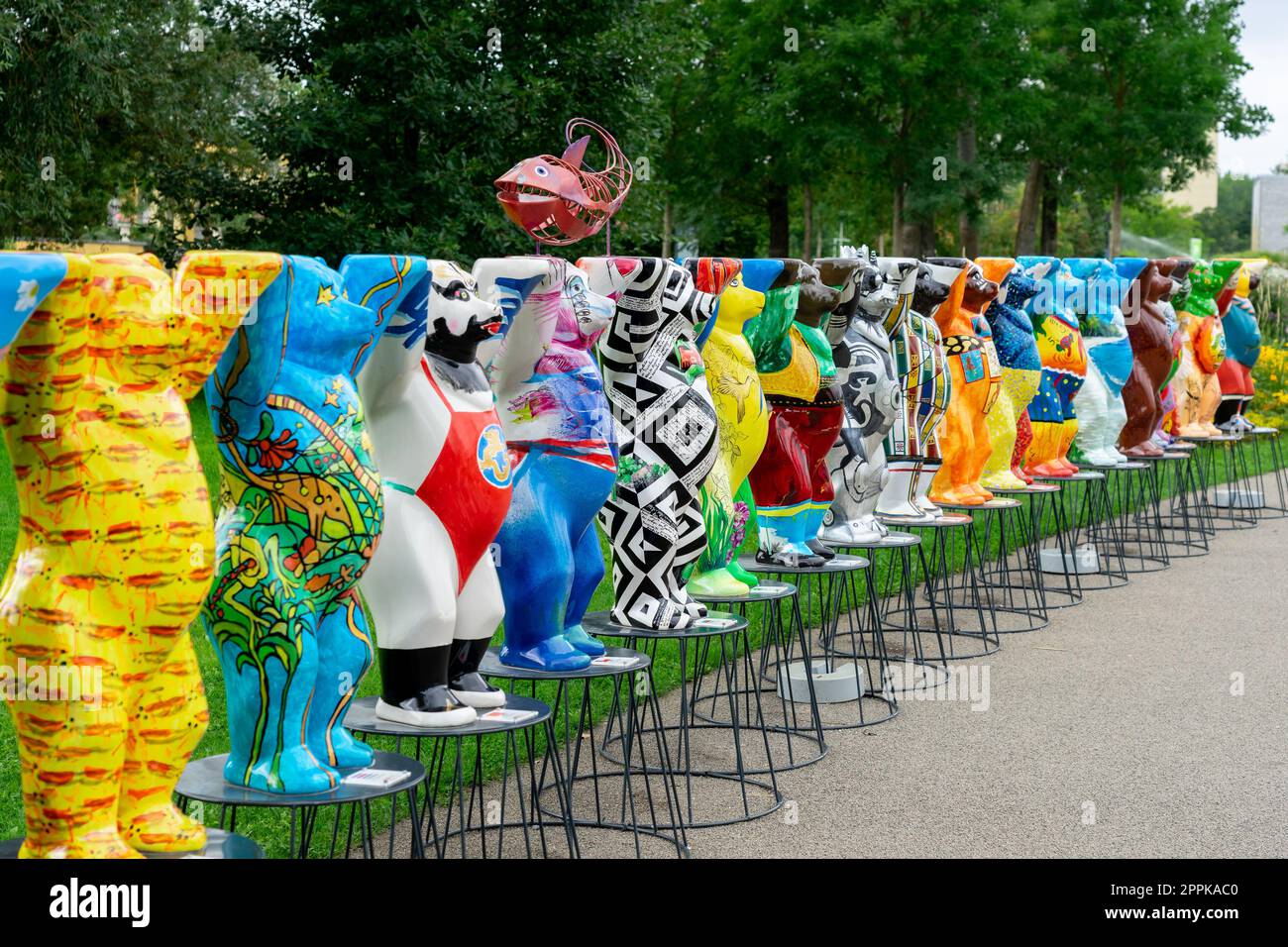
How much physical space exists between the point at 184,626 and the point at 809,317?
13.2ft

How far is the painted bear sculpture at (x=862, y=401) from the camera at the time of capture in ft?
22.4

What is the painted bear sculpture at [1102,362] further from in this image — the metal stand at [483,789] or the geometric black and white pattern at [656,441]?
the geometric black and white pattern at [656,441]

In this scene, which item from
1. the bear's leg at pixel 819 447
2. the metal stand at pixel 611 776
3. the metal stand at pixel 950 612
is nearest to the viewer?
the metal stand at pixel 611 776

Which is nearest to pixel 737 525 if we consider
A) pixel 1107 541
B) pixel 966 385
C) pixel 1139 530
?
pixel 966 385

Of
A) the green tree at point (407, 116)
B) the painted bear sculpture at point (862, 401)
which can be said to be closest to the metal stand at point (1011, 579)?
the painted bear sculpture at point (862, 401)

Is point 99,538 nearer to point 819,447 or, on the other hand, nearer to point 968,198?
point 819,447

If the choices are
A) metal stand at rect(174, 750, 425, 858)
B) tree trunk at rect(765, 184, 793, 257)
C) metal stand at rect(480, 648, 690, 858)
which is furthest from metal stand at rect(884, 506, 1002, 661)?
tree trunk at rect(765, 184, 793, 257)

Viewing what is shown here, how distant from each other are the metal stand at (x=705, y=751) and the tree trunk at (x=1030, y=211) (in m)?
20.4

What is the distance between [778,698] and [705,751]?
893 mm

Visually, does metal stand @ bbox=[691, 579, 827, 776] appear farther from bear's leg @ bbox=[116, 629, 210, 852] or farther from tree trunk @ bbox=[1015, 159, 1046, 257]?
tree trunk @ bbox=[1015, 159, 1046, 257]

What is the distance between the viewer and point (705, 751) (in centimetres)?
625

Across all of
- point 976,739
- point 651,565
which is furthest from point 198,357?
point 976,739

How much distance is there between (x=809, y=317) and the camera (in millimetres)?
6438
